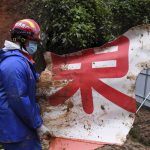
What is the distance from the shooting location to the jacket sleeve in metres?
3.84

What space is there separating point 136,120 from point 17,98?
487 centimetres

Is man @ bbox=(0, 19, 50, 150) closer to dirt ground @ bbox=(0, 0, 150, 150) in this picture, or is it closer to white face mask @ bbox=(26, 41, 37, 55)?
white face mask @ bbox=(26, 41, 37, 55)

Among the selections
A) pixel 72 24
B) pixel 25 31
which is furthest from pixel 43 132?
pixel 72 24

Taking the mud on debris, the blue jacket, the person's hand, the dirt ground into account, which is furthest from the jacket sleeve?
the mud on debris

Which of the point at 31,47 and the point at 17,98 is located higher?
the point at 31,47

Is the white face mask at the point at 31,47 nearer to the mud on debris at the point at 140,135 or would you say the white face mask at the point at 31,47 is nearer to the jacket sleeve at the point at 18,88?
the jacket sleeve at the point at 18,88

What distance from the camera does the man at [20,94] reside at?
3.87 m

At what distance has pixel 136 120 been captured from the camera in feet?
27.7

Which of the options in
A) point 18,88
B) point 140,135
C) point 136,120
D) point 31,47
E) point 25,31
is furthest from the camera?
point 136,120

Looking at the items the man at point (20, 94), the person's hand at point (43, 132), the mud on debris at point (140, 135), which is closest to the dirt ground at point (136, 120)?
the mud on debris at point (140, 135)

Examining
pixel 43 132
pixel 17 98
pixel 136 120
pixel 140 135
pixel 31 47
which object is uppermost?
pixel 31 47

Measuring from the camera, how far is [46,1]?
6.84m

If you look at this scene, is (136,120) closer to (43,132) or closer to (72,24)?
(72,24)

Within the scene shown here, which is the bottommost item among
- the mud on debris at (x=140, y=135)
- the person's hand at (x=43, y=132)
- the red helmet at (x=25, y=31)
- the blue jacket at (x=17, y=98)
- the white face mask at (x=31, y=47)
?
the mud on debris at (x=140, y=135)
